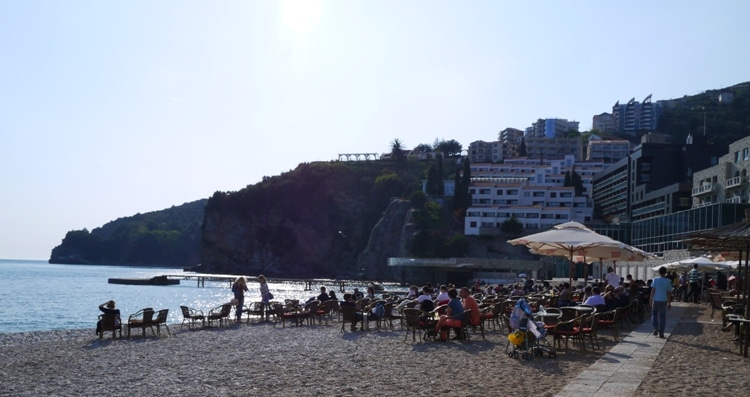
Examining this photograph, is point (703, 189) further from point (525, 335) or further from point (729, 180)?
point (525, 335)

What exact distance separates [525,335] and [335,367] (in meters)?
3.58

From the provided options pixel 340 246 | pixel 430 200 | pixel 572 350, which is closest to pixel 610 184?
pixel 430 200

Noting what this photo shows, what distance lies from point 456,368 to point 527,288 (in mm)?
26821

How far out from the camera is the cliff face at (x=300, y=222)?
430 feet

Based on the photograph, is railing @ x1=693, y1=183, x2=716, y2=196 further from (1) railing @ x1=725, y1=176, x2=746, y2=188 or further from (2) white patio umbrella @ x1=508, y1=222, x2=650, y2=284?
(2) white patio umbrella @ x1=508, y1=222, x2=650, y2=284

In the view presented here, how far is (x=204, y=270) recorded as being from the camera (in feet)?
457

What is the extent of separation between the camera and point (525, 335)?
13242 millimetres

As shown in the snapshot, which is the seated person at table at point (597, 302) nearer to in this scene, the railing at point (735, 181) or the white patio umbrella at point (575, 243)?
the white patio umbrella at point (575, 243)

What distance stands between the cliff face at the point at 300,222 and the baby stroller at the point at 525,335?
111253 mm

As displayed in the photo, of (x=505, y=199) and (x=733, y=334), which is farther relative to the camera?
(x=505, y=199)

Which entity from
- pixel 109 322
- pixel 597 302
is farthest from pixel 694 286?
pixel 109 322

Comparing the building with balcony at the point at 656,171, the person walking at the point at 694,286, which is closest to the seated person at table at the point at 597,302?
the person walking at the point at 694,286

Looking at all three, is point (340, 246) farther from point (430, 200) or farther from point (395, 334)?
point (395, 334)

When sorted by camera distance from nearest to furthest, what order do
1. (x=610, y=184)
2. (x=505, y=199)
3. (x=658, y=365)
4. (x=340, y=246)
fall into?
1. (x=658, y=365)
2. (x=610, y=184)
3. (x=505, y=199)
4. (x=340, y=246)
